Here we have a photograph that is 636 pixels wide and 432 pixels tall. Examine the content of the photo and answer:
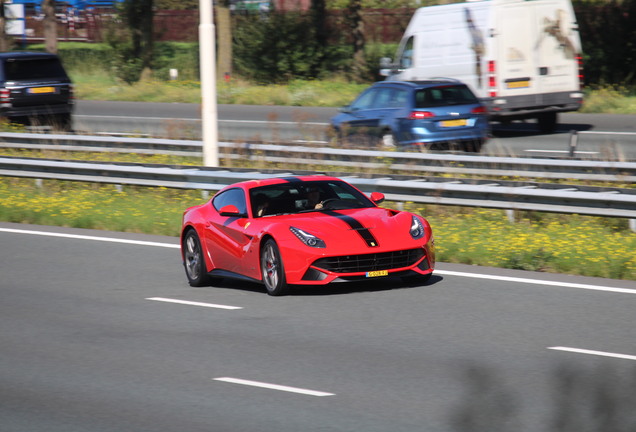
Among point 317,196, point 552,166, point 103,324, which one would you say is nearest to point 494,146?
point 552,166

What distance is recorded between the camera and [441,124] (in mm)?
19297

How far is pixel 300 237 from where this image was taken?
1045 cm

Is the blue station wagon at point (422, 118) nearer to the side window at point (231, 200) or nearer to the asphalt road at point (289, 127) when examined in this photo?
the asphalt road at point (289, 127)

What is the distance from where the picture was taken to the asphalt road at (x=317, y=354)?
6512 millimetres

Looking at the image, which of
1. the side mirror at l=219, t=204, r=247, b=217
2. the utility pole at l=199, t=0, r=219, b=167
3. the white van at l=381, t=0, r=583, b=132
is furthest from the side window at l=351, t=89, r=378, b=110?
the side mirror at l=219, t=204, r=247, b=217

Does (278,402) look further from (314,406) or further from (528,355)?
(528,355)

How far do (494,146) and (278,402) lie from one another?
55.8ft

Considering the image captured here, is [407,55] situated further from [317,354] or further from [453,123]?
[317,354]

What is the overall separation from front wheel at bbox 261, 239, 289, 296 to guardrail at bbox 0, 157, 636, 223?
13.8 ft

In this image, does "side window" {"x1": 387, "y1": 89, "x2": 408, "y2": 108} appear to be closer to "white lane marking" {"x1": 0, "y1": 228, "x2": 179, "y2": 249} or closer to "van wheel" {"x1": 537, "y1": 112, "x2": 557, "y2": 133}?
"van wheel" {"x1": 537, "y1": 112, "x2": 557, "y2": 133}

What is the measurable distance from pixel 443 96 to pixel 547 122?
22.0ft

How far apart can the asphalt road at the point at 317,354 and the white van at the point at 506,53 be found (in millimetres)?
12429

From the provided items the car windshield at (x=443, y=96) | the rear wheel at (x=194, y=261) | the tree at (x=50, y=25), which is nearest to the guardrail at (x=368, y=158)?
the car windshield at (x=443, y=96)

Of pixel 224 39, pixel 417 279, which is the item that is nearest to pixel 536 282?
pixel 417 279
